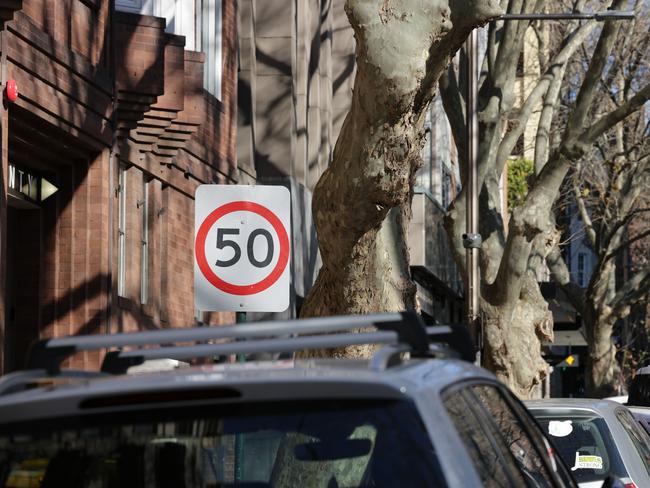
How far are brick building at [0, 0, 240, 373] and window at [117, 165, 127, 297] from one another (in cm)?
2

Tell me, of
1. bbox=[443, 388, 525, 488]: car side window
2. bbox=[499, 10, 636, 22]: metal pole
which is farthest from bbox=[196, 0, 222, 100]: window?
bbox=[443, 388, 525, 488]: car side window

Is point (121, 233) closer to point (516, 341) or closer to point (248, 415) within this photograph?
point (516, 341)

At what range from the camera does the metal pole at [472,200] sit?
2181cm

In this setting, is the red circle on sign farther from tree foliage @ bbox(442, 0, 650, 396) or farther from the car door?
tree foliage @ bbox(442, 0, 650, 396)

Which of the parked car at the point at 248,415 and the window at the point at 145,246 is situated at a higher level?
the window at the point at 145,246

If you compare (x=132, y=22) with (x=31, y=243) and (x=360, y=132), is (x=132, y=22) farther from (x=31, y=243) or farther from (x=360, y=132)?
(x=360, y=132)

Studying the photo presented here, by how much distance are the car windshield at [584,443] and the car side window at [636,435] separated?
0.82ft

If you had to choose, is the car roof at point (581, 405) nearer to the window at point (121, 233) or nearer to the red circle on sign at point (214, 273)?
the red circle on sign at point (214, 273)

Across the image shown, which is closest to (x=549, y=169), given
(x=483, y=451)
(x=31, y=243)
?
(x=31, y=243)

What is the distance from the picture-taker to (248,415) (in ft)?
12.3

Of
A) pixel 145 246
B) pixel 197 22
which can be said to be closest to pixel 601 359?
pixel 197 22

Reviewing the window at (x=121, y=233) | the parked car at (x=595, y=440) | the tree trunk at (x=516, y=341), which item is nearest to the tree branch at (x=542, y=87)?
the tree trunk at (x=516, y=341)

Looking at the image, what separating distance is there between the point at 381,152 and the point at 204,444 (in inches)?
272

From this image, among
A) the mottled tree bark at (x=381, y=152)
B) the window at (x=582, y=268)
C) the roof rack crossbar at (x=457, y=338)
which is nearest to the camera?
the roof rack crossbar at (x=457, y=338)
